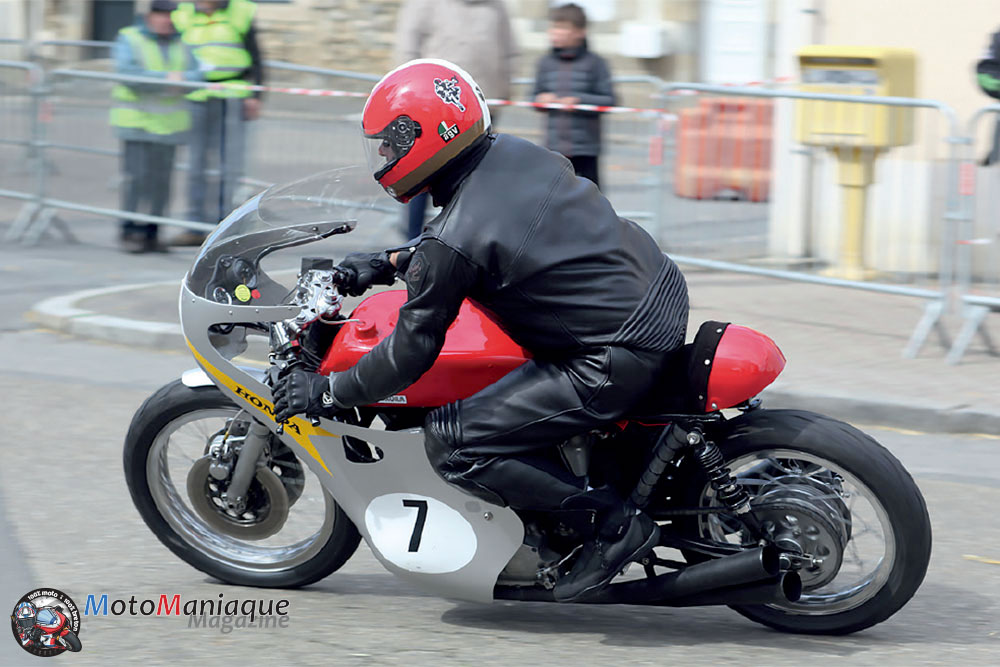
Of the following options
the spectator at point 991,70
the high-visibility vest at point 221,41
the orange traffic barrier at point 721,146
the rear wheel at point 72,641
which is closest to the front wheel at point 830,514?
the rear wheel at point 72,641

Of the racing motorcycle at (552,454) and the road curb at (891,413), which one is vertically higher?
the racing motorcycle at (552,454)

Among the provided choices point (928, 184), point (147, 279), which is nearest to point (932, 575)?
point (928, 184)

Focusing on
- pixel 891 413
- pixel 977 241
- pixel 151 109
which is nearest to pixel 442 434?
pixel 891 413

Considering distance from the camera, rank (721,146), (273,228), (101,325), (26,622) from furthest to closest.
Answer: (721,146) → (101,325) → (273,228) → (26,622)

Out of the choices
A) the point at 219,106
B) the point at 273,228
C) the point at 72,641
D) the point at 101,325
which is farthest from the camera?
the point at 219,106

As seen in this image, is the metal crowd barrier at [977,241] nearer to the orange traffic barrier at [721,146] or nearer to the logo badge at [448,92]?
the orange traffic barrier at [721,146]

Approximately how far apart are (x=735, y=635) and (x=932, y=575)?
0.88 metres

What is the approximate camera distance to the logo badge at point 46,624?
14.0ft

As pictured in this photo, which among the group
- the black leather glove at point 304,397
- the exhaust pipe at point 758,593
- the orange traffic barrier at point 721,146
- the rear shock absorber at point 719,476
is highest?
the orange traffic barrier at point 721,146

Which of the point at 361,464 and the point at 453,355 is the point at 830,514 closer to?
the point at 453,355

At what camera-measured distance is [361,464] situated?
4.41 metres

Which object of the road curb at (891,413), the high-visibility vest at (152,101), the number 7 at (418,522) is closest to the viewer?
the number 7 at (418,522)

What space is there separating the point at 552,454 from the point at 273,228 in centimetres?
106

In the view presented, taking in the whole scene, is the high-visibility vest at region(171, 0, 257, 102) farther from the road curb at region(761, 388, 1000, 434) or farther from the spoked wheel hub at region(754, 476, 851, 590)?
the spoked wheel hub at region(754, 476, 851, 590)
